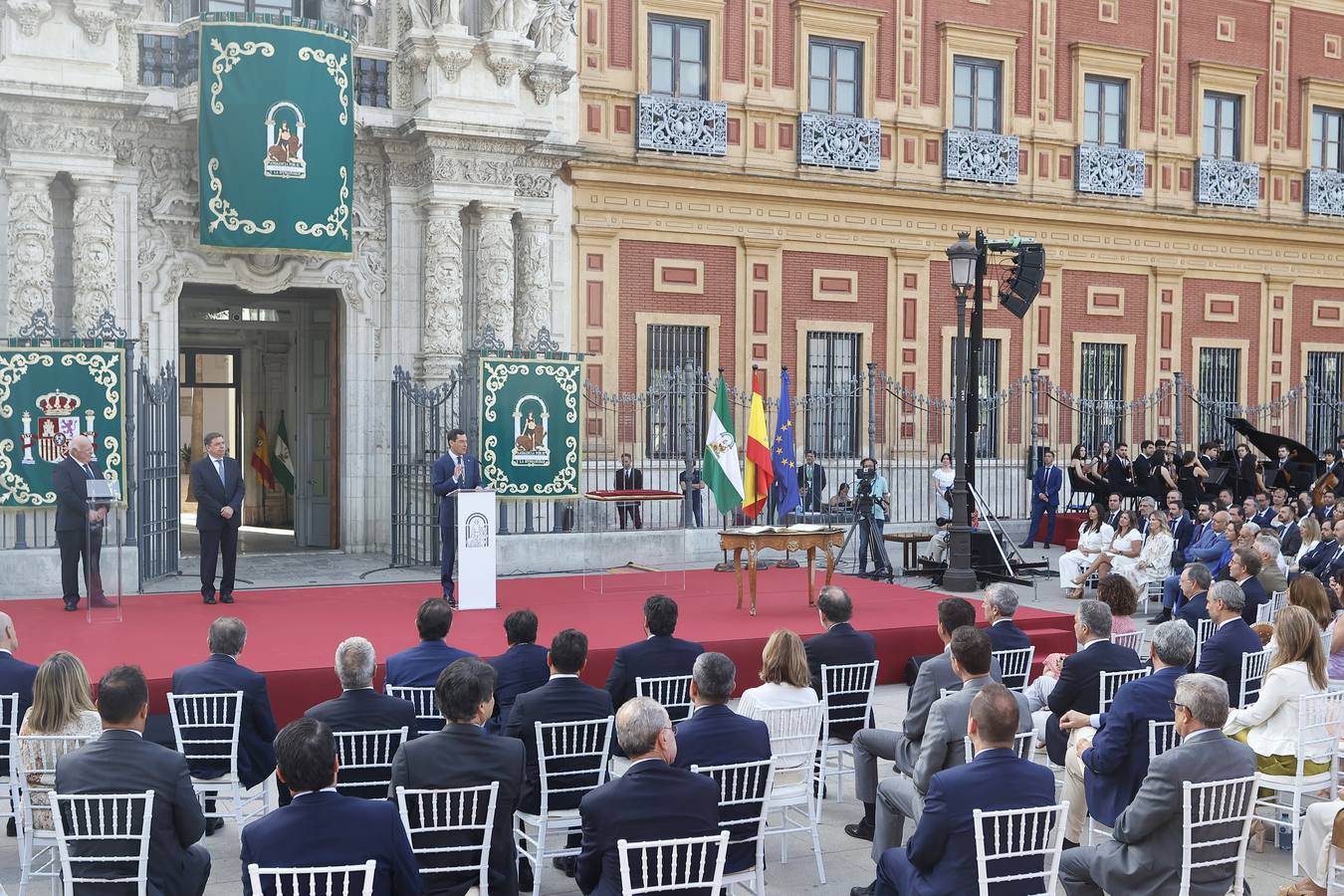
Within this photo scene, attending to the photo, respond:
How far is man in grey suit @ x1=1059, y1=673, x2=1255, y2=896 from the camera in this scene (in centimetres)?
503

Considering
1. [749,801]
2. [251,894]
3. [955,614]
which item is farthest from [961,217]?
[251,894]

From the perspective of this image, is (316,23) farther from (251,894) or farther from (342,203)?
(251,894)

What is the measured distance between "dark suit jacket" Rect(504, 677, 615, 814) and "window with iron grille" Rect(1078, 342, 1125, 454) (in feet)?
59.7

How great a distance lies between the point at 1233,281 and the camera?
24.4 metres

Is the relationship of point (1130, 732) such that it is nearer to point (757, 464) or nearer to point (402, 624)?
point (402, 624)

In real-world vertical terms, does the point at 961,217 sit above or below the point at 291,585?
above


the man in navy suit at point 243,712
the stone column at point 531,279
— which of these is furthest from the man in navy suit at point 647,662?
the stone column at point 531,279

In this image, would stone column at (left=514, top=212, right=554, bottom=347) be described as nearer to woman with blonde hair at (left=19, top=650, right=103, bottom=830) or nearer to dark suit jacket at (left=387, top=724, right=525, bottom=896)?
woman with blonde hair at (left=19, top=650, right=103, bottom=830)

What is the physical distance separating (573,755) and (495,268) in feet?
40.2

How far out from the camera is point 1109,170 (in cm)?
2284

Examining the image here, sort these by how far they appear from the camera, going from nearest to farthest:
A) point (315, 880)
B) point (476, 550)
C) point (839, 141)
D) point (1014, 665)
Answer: point (315, 880) < point (1014, 665) < point (476, 550) < point (839, 141)

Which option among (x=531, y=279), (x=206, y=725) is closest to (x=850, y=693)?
(x=206, y=725)

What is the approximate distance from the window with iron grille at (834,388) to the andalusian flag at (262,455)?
7966 mm

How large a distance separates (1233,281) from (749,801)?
2178 centimetres
